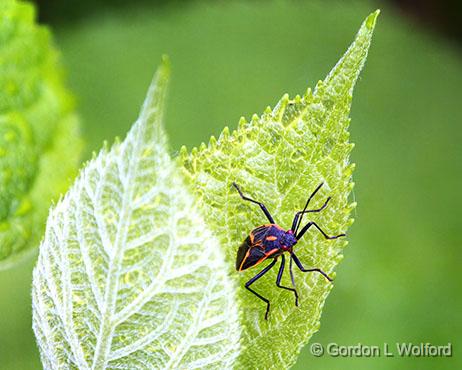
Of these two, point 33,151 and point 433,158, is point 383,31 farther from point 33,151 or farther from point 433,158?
point 33,151

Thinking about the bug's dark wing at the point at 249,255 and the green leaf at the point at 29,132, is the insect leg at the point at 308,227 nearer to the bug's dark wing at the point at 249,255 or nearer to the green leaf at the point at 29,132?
the bug's dark wing at the point at 249,255

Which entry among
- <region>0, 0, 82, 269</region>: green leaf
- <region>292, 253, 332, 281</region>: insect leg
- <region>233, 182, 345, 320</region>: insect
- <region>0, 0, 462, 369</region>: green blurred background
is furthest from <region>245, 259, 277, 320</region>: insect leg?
<region>0, 0, 462, 369</region>: green blurred background

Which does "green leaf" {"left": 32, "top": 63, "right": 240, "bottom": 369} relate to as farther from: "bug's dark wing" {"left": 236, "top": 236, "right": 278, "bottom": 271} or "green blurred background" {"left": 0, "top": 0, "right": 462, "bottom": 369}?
"green blurred background" {"left": 0, "top": 0, "right": 462, "bottom": 369}

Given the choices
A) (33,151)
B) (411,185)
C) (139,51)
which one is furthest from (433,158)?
(33,151)

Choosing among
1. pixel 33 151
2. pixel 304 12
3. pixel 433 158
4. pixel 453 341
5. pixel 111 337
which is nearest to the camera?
pixel 111 337

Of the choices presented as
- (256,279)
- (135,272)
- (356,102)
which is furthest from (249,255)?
(356,102)

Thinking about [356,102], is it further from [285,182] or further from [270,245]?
[285,182]
